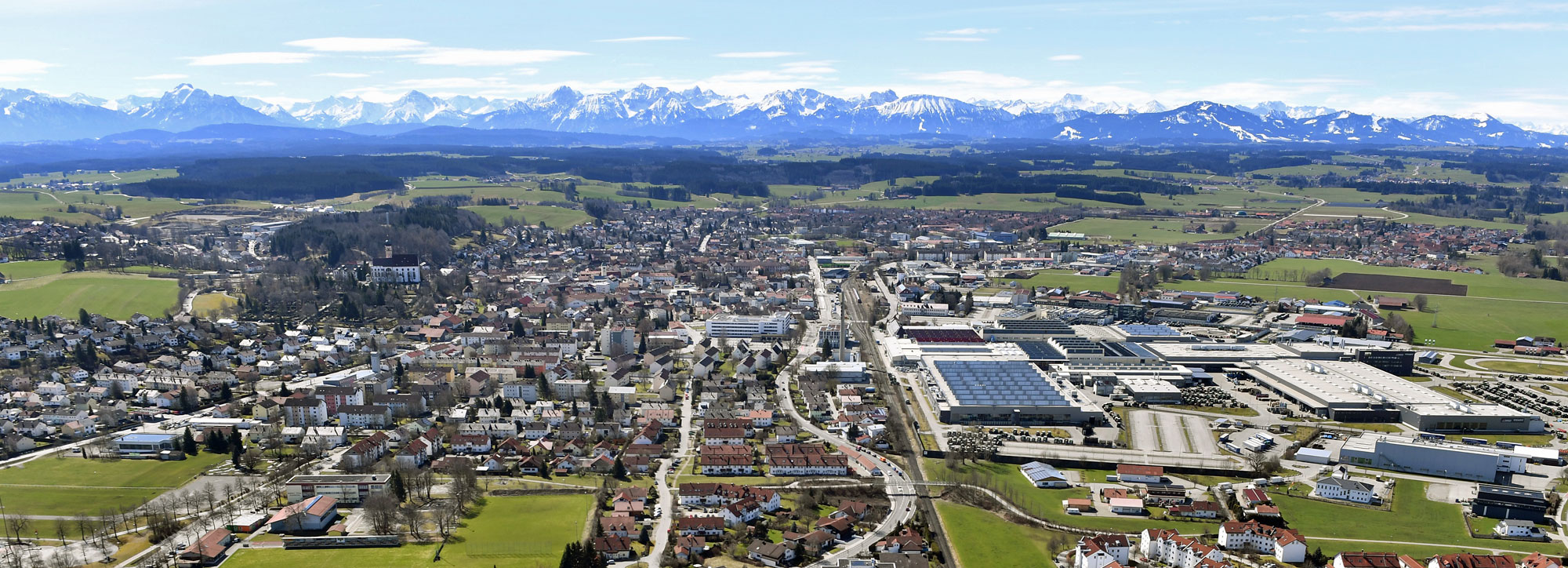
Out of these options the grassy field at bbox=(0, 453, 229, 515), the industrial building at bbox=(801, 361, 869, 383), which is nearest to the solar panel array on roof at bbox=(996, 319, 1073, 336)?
the industrial building at bbox=(801, 361, 869, 383)

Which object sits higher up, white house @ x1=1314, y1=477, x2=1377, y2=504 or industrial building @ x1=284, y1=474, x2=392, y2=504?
industrial building @ x1=284, y1=474, x2=392, y2=504

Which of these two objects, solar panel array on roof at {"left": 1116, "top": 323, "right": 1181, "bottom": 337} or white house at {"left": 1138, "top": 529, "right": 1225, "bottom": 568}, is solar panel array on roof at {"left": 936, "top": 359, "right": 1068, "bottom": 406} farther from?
white house at {"left": 1138, "top": 529, "right": 1225, "bottom": 568}

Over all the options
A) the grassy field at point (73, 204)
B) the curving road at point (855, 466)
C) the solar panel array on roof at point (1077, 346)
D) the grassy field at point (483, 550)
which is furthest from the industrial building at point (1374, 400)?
the grassy field at point (73, 204)

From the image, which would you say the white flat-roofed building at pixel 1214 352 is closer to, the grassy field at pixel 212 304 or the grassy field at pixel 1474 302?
the grassy field at pixel 1474 302

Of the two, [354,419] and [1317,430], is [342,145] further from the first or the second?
[1317,430]

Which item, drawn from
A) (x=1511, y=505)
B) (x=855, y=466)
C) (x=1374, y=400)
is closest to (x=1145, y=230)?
(x=1374, y=400)

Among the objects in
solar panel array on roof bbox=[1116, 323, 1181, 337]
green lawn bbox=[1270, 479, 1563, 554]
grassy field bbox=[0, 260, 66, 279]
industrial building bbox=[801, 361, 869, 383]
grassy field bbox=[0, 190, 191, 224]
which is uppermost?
grassy field bbox=[0, 190, 191, 224]

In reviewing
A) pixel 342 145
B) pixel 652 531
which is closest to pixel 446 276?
pixel 652 531
